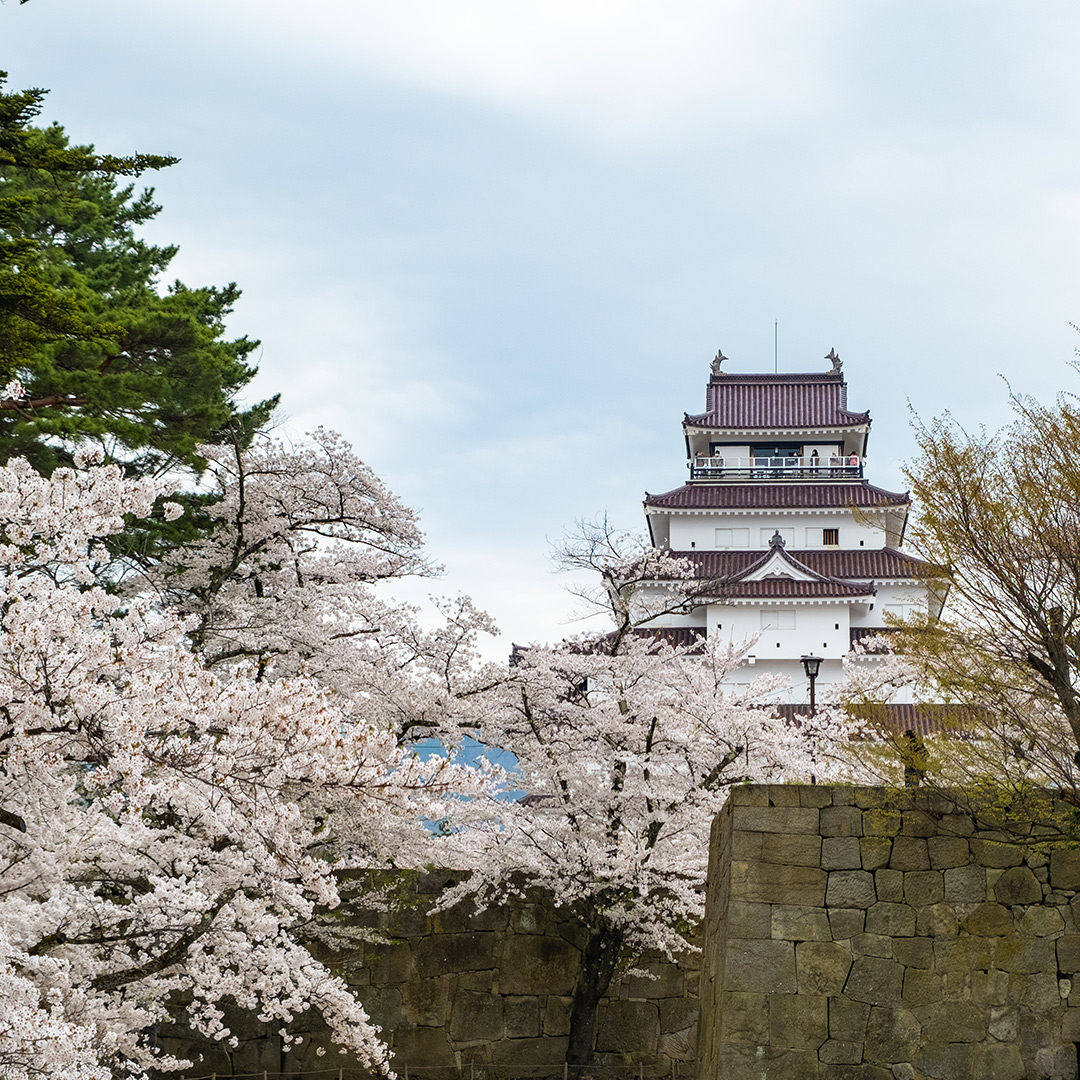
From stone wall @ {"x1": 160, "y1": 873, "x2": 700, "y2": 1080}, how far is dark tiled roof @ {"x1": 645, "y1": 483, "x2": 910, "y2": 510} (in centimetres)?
2075

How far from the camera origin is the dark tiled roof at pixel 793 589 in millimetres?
29516

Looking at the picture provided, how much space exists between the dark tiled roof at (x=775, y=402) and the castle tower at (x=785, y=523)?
0.09 ft

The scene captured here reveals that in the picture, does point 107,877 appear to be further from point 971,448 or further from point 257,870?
point 971,448

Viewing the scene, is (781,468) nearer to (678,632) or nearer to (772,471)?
(772,471)

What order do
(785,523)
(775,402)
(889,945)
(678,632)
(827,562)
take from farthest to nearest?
(775,402) < (785,523) < (827,562) < (678,632) < (889,945)

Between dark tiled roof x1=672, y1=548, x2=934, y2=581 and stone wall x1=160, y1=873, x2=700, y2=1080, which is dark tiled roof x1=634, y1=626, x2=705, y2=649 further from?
stone wall x1=160, y1=873, x2=700, y2=1080

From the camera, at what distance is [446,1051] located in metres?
12.0

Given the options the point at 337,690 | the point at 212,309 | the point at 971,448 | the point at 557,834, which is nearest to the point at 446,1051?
the point at 557,834

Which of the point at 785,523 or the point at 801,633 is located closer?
the point at 801,633

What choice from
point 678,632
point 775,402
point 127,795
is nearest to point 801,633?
point 678,632

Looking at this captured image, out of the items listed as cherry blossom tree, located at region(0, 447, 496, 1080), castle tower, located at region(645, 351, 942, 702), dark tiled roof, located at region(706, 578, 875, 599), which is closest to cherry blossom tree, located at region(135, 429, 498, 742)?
cherry blossom tree, located at region(0, 447, 496, 1080)

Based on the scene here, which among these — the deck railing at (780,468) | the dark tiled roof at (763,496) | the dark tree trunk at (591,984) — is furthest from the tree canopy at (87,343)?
the deck railing at (780,468)

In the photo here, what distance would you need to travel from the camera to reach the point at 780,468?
33469 mm

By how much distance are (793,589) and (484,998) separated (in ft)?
63.0
